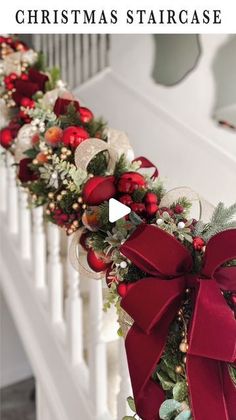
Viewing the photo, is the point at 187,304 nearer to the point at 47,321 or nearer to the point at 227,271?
the point at 227,271

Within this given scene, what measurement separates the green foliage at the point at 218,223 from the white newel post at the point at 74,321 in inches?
25.1

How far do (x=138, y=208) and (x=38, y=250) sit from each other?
0.86 m

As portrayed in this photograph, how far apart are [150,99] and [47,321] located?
1.17 m

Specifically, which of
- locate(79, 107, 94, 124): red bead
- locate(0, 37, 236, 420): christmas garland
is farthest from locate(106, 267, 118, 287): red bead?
locate(79, 107, 94, 124): red bead

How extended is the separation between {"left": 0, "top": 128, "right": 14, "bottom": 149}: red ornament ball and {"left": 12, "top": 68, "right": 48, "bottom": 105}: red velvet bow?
0.07 meters

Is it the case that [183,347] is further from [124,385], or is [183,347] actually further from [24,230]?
[24,230]

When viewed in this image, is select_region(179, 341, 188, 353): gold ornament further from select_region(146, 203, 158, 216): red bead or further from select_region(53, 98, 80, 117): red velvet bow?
select_region(53, 98, 80, 117): red velvet bow

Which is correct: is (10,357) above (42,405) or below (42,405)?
below

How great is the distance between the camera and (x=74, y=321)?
1.33m

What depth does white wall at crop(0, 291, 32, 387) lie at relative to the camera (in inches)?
111

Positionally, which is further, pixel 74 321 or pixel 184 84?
pixel 184 84

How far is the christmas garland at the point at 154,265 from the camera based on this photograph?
0.63 metres

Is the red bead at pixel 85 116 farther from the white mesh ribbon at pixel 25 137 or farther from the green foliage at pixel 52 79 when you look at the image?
the green foliage at pixel 52 79

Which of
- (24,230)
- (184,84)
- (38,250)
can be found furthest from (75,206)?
(184,84)
